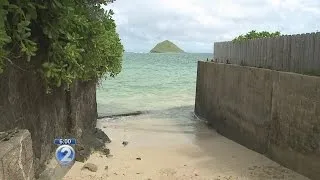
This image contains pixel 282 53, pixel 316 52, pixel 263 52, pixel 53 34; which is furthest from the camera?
pixel 263 52

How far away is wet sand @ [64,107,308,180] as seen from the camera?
7.71 m

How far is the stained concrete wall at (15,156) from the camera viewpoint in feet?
12.5

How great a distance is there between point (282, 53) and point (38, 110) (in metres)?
5.83

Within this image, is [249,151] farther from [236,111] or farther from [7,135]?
[7,135]

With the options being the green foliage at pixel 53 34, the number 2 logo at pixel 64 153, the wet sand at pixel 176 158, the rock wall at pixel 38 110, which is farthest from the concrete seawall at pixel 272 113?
the number 2 logo at pixel 64 153

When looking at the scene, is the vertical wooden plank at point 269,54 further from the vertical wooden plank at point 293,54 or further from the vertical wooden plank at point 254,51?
the vertical wooden plank at point 293,54

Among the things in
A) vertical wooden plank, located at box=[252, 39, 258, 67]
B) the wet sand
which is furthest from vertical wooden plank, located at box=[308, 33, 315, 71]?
vertical wooden plank, located at box=[252, 39, 258, 67]

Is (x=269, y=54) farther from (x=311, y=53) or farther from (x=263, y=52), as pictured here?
(x=311, y=53)

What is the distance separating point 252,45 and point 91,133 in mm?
4882

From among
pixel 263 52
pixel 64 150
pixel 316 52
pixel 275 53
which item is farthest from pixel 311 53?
pixel 64 150

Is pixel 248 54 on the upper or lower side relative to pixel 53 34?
lower

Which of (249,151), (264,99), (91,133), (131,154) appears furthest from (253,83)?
(91,133)

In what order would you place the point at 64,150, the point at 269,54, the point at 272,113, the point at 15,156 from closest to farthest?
the point at 15,156
the point at 64,150
the point at 272,113
the point at 269,54

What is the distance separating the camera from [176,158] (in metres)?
9.27
